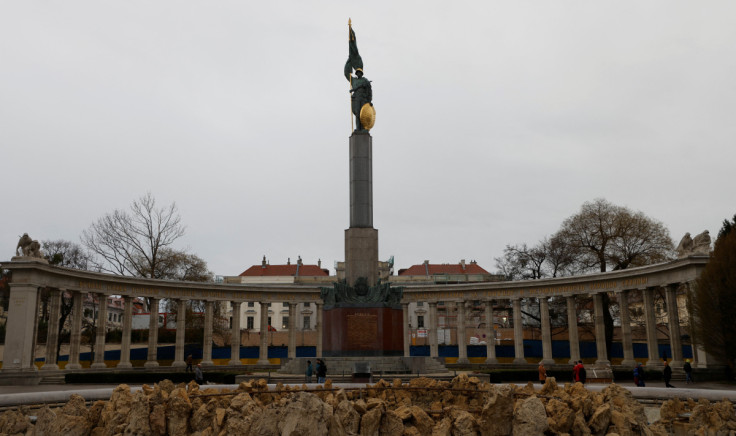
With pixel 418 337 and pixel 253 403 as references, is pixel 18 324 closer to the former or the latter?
pixel 253 403

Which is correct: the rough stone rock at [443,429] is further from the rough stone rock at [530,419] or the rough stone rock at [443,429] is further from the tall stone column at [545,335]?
the tall stone column at [545,335]

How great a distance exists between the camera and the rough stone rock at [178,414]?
461 inches

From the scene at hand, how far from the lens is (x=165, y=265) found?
61.6 metres

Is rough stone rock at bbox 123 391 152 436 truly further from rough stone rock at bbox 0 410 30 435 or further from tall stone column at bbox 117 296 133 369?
tall stone column at bbox 117 296 133 369

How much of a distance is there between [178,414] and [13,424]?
362 cm

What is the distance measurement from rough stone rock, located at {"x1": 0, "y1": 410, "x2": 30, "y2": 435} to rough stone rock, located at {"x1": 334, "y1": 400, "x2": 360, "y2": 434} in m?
6.86

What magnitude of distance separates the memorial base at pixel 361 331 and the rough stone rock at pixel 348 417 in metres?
20.4

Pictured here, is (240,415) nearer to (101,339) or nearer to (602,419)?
(602,419)

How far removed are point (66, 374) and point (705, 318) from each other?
117 feet

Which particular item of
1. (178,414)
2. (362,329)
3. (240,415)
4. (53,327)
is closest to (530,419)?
(240,415)

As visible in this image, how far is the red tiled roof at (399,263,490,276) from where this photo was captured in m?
104

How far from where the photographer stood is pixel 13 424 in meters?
12.3

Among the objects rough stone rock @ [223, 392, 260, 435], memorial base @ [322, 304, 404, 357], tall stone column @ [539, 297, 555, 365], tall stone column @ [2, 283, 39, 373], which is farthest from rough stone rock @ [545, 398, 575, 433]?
tall stone column @ [539, 297, 555, 365]

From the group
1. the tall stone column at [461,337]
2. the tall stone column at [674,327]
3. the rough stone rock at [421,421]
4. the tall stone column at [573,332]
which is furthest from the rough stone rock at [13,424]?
the tall stone column at [461,337]
